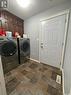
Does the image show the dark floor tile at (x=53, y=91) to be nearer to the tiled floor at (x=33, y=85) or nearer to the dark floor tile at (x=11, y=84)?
the tiled floor at (x=33, y=85)

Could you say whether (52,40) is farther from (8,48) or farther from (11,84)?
(11,84)

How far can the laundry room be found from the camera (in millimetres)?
1638

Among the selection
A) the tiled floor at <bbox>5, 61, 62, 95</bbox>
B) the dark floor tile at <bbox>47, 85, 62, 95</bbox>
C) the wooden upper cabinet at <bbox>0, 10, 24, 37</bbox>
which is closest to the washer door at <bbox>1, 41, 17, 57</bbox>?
the tiled floor at <bbox>5, 61, 62, 95</bbox>

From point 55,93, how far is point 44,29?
2110mm

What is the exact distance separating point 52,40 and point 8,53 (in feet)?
5.43

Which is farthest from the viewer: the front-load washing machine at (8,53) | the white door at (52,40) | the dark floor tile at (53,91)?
the white door at (52,40)

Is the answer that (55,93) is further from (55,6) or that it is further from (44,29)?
(55,6)

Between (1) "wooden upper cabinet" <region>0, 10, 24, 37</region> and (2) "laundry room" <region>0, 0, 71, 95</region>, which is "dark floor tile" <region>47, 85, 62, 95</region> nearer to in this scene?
(2) "laundry room" <region>0, 0, 71, 95</region>

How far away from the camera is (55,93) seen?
4.71 ft

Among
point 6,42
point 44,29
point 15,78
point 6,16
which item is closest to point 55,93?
point 15,78

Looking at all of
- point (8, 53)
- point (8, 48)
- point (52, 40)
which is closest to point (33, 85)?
point (8, 53)

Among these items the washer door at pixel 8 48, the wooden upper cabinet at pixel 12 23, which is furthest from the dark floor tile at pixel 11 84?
the wooden upper cabinet at pixel 12 23

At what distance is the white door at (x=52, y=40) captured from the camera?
214 centimetres

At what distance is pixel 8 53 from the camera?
7.06 feet
